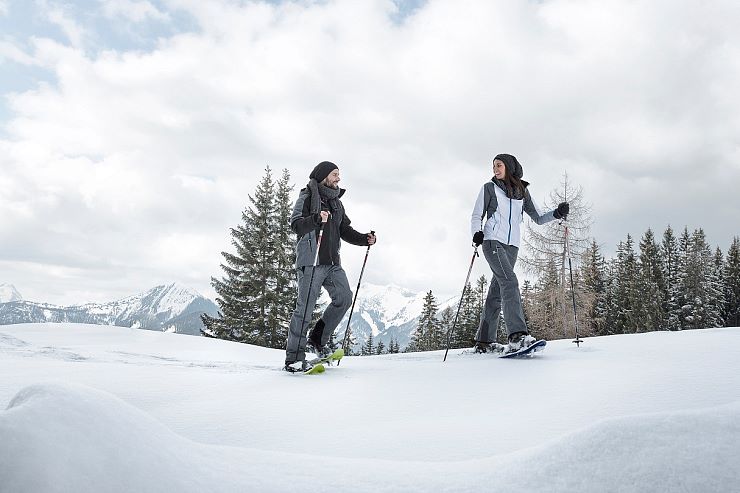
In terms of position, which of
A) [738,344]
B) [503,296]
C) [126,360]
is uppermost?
[503,296]

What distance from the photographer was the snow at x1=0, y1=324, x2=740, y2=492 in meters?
1.15

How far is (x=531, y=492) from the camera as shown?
3.99ft

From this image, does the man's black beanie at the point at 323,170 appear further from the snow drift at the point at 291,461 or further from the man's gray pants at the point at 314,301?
the snow drift at the point at 291,461

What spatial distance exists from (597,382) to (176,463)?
3134 mm

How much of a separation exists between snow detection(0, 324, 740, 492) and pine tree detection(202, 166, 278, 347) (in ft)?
59.7

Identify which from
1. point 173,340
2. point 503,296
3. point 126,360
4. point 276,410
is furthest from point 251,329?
point 276,410

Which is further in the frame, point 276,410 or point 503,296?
point 503,296

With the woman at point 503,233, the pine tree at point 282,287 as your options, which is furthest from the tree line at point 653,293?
the woman at point 503,233

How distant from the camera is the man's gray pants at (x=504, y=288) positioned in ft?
18.1

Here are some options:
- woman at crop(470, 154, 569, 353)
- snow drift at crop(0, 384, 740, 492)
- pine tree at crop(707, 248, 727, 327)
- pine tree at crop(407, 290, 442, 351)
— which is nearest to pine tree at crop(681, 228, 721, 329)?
pine tree at crop(707, 248, 727, 327)

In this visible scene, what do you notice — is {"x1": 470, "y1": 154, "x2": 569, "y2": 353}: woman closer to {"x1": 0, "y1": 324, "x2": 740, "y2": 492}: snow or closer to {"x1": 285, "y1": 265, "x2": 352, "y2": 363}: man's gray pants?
{"x1": 0, "y1": 324, "x2": 740, "y2": 492}: snow

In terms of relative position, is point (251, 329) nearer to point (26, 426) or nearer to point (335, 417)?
point (335, 417)

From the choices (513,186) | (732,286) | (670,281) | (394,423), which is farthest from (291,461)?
(732,286)

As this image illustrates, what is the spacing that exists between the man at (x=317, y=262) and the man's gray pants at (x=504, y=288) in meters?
1.86
